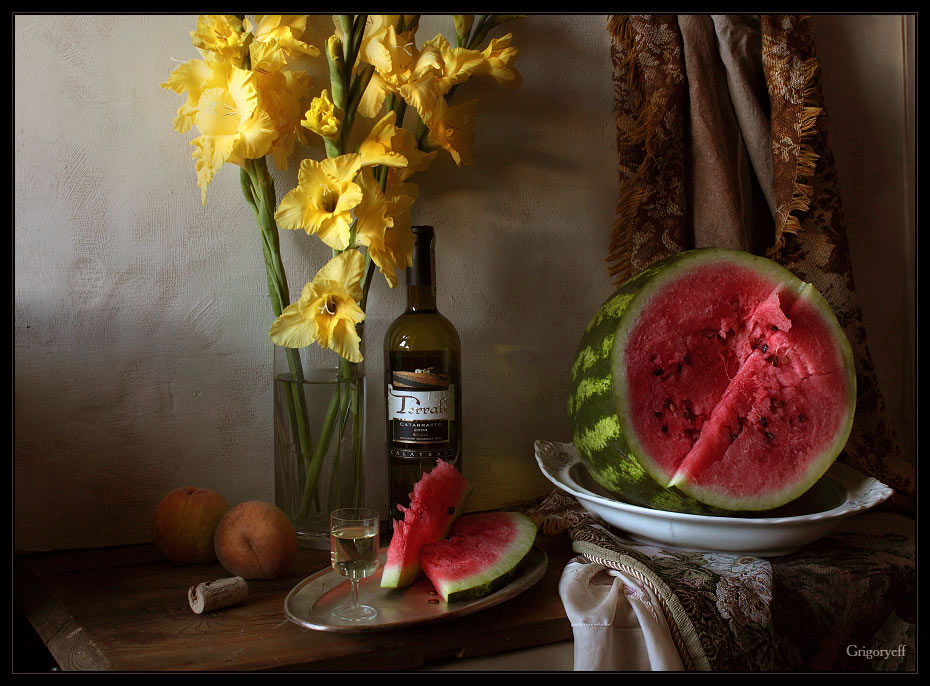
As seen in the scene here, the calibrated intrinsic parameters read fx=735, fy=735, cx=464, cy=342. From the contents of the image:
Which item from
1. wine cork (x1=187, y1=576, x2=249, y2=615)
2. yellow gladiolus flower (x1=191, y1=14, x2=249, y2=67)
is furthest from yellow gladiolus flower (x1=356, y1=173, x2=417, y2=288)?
wine cork (x1=187, y1=576, x2=249, y2=615)

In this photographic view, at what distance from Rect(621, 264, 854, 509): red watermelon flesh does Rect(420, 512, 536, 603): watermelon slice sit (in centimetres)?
22

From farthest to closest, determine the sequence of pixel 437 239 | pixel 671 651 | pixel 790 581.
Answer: pixel 437 239 → pixel 790 581 → pixel 671 651

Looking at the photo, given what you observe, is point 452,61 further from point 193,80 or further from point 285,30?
point 193,80

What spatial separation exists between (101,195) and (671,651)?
1.07 metres

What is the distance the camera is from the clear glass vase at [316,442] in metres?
1.18

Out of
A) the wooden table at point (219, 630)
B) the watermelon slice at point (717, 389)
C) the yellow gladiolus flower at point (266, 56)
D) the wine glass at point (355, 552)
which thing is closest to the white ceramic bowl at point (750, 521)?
the watermelon slice at point (717, 389)

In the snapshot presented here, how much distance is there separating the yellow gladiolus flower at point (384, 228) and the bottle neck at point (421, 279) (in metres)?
0.02

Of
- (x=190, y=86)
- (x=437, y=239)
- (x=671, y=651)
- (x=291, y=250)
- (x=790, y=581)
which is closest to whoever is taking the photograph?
(x=671, y=651)

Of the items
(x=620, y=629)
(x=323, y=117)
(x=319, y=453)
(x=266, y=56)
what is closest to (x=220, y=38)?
(x=266, y=56)

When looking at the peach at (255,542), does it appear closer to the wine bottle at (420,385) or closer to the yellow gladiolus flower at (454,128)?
the wine bottle at (420,385)

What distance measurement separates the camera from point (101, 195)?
118 centimetres

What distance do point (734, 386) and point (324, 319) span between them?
1.96 feet

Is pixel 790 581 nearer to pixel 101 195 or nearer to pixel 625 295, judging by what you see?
pixel 625 295

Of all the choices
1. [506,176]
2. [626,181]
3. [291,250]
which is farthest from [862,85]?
[291,250]
